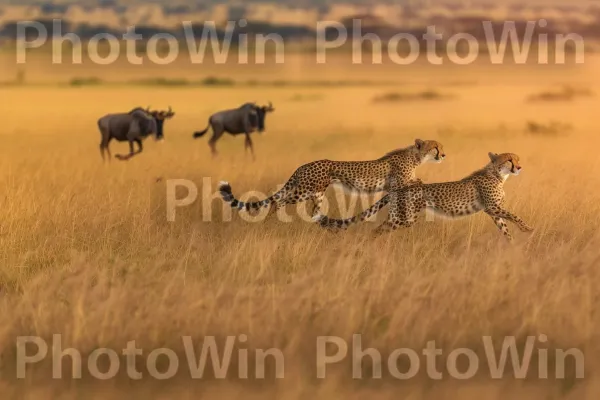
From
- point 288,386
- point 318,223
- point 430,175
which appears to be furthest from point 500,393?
point 430,175

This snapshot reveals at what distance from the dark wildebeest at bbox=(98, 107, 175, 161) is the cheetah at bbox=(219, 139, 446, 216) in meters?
8.19

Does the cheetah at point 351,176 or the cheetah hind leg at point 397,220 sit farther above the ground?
the cheetah at point 351,176

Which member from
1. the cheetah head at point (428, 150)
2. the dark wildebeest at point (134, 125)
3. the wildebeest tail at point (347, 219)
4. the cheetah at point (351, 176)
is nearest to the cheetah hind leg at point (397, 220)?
the wildebeest tail at point (347, 219)

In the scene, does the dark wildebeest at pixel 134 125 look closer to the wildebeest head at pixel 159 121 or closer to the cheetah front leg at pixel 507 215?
the wildebeest head at pixel 159 121

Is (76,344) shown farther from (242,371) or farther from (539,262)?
(539,262)

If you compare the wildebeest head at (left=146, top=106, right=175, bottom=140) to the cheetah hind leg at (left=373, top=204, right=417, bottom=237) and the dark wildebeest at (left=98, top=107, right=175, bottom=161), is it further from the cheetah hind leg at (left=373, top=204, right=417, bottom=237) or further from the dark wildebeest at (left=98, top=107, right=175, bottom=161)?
the cheetah hind leg at (left=373, top=204, right=417, bottom=237)

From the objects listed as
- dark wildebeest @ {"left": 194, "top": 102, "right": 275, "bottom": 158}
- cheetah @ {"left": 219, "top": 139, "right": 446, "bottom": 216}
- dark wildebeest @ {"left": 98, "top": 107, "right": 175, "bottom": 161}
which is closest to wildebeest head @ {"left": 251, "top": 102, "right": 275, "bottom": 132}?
dark wildebeest @ {"left": 194, "top": 102, "right": 275, "bottom": 158}

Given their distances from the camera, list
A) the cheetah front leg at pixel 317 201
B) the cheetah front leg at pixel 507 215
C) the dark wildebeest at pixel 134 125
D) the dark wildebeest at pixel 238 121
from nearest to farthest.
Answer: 1. the cheetah front leg at pixel 507 215
2. the cheetah front leg at pixel 317 201
3. the dark wildebeest at pixel 134 125
4. the dark wildebeest at pixel 238 121

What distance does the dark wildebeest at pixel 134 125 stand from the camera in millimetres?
17266

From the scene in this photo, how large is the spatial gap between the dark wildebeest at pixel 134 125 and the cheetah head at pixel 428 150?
8870 millimetres

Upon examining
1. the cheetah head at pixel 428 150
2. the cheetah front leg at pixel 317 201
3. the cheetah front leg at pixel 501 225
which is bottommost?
the cheetah front leg at pixel 501 225

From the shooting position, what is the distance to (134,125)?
1723 cm

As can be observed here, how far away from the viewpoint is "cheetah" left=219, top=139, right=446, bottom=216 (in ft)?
30.1

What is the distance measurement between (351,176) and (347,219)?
49cm
